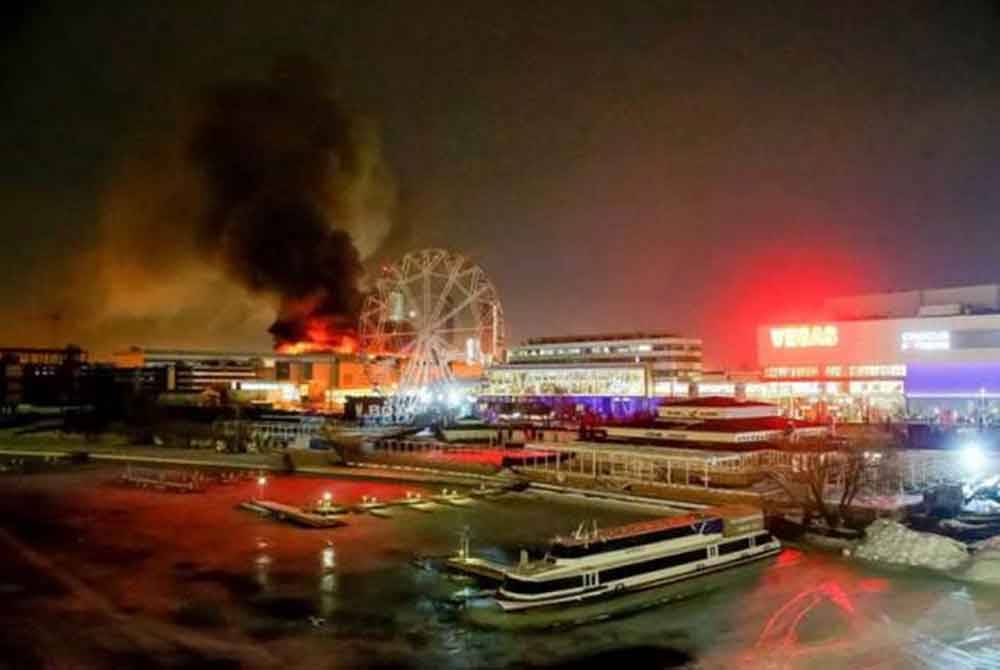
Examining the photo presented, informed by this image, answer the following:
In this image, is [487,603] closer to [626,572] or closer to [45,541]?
[626,572]

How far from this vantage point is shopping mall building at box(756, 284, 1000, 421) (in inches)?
2037

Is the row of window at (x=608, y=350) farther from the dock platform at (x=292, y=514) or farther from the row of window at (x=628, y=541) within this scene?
the row of window at (x=628, y=541)

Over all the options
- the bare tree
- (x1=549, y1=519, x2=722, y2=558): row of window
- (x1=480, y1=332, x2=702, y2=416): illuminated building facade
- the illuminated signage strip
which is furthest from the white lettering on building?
(x1=549, y1=519, x2=722, y2=558): row of window

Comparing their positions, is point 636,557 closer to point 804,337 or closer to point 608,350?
point 804,337

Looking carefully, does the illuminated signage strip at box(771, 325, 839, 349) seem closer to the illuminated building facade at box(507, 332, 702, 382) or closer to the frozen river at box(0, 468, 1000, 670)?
the illuminated building facade at box(507, 332, 702, 382)

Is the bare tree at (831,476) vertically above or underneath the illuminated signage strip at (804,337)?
underneath

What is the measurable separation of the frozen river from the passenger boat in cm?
46

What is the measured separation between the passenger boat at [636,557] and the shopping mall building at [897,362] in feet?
100

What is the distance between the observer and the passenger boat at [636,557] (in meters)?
18.8

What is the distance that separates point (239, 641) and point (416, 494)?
59.6 ft

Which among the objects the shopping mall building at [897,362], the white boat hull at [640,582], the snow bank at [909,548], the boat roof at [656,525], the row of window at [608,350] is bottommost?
the white boat hull at [640,582]

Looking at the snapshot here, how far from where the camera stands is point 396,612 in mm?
18922

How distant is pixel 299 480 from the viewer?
40.8 metres

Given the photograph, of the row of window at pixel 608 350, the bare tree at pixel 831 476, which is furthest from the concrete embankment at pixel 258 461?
the row of window at pixel 608 350
